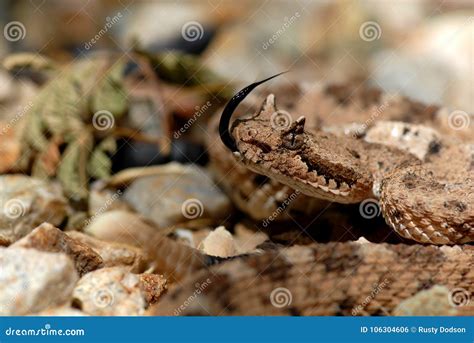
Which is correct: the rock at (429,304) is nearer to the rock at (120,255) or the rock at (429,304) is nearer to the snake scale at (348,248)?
the snake scale at (348,248)

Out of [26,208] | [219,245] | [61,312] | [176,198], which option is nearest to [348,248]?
[219,245]

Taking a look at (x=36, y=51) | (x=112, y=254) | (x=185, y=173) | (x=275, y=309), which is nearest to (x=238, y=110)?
(x=185, y=173)

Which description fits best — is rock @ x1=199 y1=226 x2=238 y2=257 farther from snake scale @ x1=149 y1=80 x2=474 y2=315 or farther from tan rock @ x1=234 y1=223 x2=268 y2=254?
snake scale @ x1=149 y1=80 x2=474 y2=315

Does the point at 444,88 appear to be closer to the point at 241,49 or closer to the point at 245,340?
the point at 241,49

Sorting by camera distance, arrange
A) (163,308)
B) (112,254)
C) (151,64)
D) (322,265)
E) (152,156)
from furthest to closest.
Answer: (151,64) → (152,156) → (112,254) → (322,265) → (163,308)

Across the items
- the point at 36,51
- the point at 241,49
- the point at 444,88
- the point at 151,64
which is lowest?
the point at 36,51

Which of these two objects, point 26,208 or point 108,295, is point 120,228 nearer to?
point 26,208
